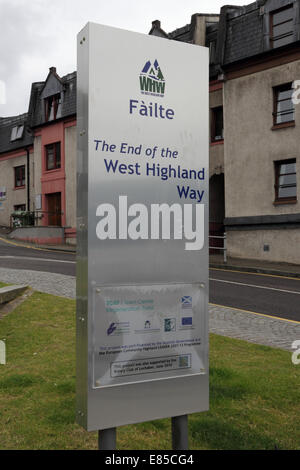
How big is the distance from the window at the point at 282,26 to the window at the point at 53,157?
1553 centimetres

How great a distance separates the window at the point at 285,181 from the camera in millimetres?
19516

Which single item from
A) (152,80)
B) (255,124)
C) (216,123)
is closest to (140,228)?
(152,80)

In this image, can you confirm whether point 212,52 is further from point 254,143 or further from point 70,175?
point 70,175

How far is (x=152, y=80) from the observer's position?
3047mm

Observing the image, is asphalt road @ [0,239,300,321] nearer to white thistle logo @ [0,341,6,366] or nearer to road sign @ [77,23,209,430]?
white thistle logo @ [0,341,6,366]

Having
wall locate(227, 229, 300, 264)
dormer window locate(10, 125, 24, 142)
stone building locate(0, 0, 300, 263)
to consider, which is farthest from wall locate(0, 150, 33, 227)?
wall locate(227, 229, 300, 264)

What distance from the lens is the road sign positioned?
2854 millimetres

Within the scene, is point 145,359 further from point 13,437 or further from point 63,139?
point 63,139

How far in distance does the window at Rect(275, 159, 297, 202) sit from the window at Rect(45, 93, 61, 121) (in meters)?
15.5

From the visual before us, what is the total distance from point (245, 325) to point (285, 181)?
13.1 meters

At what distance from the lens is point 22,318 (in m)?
7.21

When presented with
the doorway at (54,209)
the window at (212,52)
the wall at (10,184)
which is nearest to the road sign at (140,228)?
the window at (212,52)

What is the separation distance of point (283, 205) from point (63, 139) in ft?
50.9

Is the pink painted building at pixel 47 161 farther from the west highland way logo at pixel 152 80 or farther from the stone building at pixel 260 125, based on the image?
the west highland way logo at pixel 152 80
